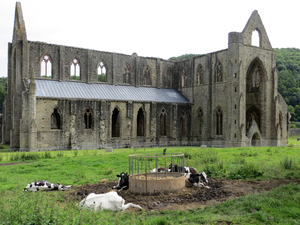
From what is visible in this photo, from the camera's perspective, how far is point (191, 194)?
11.4 m

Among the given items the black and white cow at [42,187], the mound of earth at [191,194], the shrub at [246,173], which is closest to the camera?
the mound of earth at [191,194]

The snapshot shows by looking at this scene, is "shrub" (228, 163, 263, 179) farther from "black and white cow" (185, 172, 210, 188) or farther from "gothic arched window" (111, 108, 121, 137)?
"gothic arched window" (111, 108, 121, 137)

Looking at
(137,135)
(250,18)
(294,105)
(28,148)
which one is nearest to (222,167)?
(28,148)

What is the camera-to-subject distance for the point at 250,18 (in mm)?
37438

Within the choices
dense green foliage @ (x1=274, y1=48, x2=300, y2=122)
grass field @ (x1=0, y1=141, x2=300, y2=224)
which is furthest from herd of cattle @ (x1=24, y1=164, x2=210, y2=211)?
dense green foliage @ (x1=274, y1=48, x2=300, y2=122)

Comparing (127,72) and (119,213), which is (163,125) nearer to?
(127,72)

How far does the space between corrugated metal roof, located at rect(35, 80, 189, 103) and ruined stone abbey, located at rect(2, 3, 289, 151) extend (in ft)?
0.39

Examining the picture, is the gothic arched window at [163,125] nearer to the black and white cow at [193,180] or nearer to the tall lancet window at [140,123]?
the tall lancet window at [140,123]

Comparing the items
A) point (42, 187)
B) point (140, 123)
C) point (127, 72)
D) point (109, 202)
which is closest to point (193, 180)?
point (109, 202)

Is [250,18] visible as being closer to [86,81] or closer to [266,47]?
[266,47]

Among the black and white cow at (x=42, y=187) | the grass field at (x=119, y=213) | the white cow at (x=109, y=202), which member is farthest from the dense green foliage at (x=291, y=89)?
the white cow at (x=109, y=202)

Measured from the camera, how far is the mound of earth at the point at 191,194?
33.2 feet

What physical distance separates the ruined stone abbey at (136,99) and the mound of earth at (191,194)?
20352 millimetres

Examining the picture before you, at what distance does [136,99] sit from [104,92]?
14.0 ft
